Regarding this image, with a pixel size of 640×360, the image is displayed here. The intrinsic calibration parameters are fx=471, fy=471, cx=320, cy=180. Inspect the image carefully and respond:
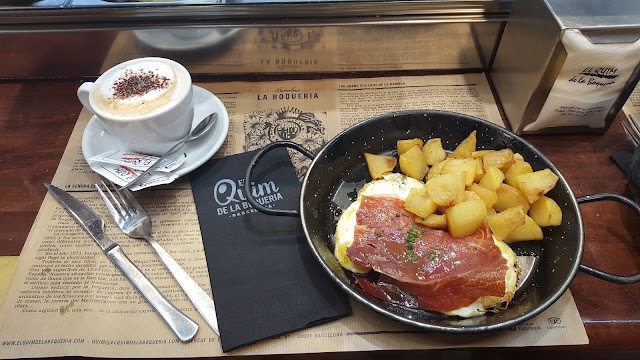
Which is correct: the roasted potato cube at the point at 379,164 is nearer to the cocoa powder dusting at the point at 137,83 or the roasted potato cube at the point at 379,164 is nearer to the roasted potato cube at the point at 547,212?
the roasted potato cube at the point at 547,212

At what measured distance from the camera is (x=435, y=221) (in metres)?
1.08

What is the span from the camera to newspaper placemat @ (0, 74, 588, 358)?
101 cm

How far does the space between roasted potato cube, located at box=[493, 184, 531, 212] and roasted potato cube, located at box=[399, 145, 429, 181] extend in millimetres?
200

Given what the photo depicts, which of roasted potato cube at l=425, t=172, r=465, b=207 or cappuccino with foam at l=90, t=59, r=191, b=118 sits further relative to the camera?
cappuccino with foam at l=90, t=59, r=191, b=118

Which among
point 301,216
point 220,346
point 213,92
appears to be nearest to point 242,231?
point 301,216

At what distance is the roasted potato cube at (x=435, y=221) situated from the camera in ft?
3.54

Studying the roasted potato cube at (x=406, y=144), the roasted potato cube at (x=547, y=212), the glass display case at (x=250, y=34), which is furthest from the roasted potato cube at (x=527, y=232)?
the glass display case at (x=250, y=34)

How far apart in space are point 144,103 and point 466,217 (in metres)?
0.84

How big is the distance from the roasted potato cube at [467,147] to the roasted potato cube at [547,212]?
0.70ft

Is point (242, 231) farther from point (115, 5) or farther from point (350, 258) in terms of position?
point (115, 5)

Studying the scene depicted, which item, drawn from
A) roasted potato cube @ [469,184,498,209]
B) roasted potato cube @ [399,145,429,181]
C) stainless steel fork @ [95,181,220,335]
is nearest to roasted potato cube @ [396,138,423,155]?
roasted potato cube @ [399,145,429,181]

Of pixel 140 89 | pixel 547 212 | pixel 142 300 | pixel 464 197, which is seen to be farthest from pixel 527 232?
pixel 140 89

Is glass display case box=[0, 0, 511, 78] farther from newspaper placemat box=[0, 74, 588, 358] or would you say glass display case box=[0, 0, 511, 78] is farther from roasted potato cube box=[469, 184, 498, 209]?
roasted potato cube box=[469, 184, 498, 209]

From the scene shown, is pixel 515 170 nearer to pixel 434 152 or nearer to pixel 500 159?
pixel 500 159
